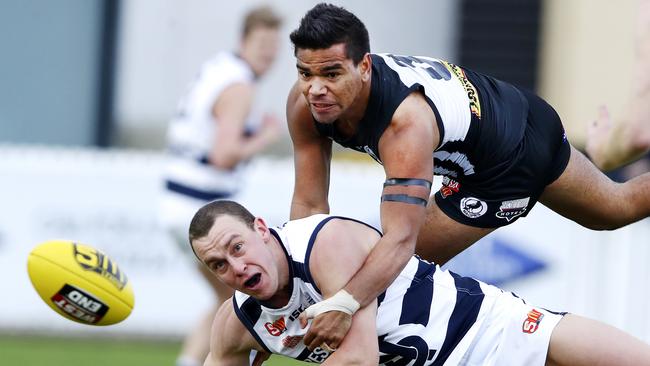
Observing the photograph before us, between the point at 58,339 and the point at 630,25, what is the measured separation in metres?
6.65

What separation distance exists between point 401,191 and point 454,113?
0.50 meters

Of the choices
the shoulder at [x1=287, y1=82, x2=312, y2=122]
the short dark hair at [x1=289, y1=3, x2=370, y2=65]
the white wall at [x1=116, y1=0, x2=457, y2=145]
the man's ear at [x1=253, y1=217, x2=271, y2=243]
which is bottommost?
the white wall at [x1=116, y1=0, x2=457, y2=145]

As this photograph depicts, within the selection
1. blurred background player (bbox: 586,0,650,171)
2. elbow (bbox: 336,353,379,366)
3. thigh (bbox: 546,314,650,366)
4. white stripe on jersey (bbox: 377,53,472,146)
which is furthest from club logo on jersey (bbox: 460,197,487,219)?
elbow (bbox: 336,353,379,366)

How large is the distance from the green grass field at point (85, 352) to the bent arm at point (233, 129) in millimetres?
1529

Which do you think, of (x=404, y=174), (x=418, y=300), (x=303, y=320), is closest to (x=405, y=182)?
(x=404, y=174)

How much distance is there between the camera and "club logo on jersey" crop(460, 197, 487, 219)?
21.7 feet

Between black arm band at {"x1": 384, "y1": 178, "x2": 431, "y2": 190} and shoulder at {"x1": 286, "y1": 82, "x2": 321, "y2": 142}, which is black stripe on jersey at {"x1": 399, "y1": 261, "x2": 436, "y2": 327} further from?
shoulder at {"x1": 286, "y1": 82, "x2": 321, "y2": 142}

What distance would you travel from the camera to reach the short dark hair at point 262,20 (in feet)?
30.0

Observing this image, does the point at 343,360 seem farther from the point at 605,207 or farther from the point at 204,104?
the point at 204,104

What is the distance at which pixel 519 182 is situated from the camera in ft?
21.3

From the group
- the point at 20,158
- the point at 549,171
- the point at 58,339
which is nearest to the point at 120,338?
the point at 58,339

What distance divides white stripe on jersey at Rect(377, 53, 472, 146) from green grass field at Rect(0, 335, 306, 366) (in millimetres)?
3973

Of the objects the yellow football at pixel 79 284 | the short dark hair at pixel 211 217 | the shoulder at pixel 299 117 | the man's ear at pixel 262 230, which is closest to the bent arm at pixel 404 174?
the man's ear at pixel 262 230

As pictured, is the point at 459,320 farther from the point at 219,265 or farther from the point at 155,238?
the point at 155,238
